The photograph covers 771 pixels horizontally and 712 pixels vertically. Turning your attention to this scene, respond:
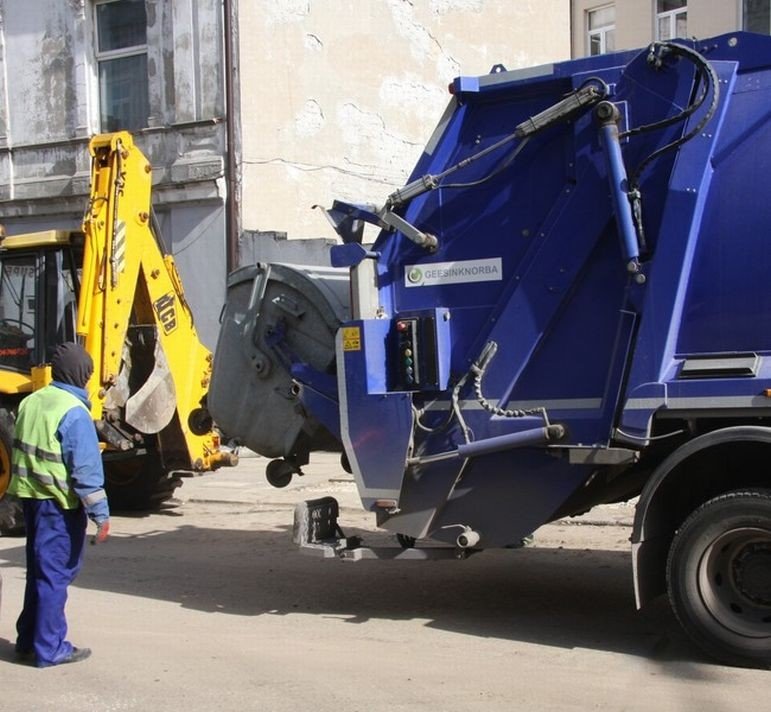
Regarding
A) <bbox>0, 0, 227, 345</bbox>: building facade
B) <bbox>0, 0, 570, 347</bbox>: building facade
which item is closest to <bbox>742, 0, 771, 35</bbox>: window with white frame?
<bbox>0, 0, 570, 347</bbox>: building facade

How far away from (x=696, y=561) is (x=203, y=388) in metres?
6.08

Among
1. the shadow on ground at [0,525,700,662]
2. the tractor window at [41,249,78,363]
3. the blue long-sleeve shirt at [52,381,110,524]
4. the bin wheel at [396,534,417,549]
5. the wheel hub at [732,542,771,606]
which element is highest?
the tractor window at [41,249,78,363]

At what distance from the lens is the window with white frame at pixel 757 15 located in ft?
60.8

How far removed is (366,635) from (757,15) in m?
15.8

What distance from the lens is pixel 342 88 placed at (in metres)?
17.3

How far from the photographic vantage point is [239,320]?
7.09 metres

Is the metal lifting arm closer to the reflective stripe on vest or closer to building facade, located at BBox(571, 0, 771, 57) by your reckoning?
the reflective stripe on vest

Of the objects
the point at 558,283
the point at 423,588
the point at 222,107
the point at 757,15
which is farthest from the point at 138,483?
the point at 757,15

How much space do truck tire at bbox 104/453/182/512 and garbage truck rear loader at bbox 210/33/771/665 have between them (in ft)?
15.0

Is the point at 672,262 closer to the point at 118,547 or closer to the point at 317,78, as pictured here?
the point at 118,547

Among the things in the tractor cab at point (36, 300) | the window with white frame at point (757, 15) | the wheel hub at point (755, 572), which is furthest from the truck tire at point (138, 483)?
the window with white frame at point (757, 15)

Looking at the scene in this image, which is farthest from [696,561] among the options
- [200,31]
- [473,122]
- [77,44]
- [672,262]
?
[77,44]

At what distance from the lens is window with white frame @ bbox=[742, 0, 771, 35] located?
730 inches

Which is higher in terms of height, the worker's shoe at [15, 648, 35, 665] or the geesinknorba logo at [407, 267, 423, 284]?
the geesinknorba logo at [407, 267, 423, 284]
